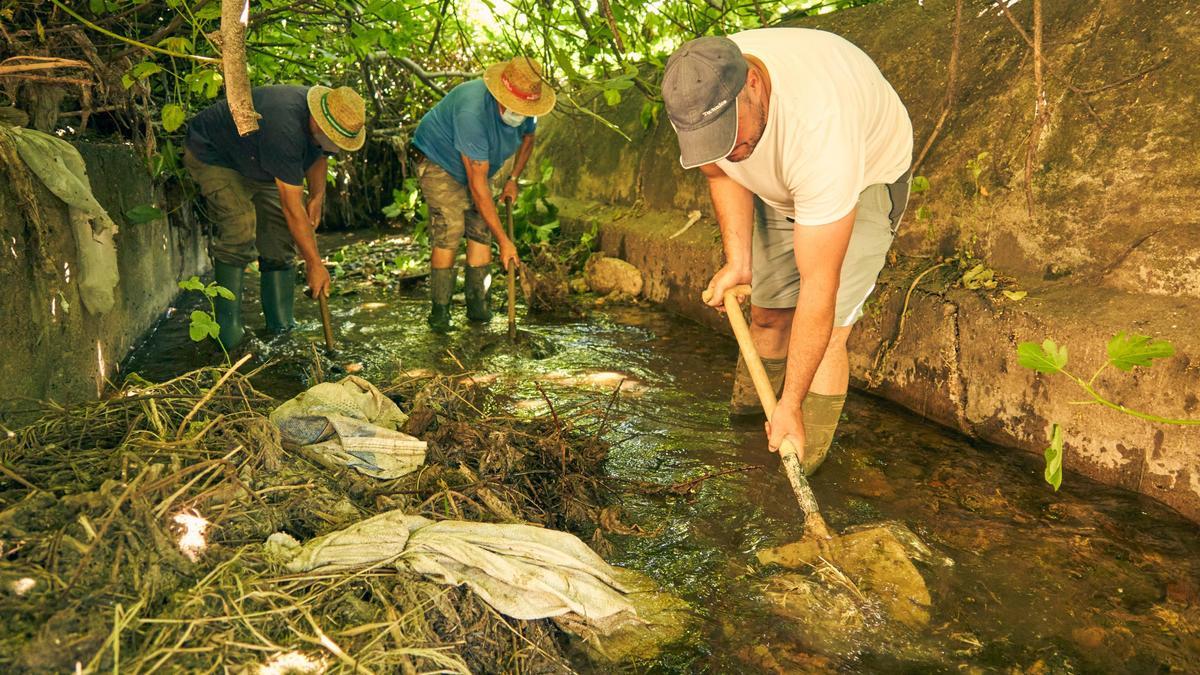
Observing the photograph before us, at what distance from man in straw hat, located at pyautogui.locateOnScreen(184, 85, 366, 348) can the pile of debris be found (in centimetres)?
214

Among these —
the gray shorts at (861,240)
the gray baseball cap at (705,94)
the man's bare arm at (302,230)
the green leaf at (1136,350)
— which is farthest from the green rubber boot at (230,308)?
the green leaf at (1136,350)

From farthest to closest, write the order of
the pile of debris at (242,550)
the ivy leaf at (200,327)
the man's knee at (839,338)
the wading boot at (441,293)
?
the wading boot at (441,293) → the ivy leaf at (200,327) → the man's knee at (839,338) → the pile of debris at (242,550)

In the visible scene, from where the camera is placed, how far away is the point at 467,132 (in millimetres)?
5285

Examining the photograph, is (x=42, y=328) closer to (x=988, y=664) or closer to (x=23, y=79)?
(x=23, y=79)

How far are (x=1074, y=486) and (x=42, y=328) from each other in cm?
417

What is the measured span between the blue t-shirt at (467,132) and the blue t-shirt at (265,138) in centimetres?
79

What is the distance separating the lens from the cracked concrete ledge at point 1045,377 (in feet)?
9.58

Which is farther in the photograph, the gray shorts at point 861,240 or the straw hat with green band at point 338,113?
the straw hat with green band at point 338,113

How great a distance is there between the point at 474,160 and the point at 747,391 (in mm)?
2548

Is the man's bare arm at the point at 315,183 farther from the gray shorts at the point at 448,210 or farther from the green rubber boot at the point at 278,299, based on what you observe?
the gray shorts at the point at 448,210

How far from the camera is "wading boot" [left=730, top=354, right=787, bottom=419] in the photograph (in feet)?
12.3

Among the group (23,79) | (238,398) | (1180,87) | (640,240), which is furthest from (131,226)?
(1180,87)

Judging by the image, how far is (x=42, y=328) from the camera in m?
3.30

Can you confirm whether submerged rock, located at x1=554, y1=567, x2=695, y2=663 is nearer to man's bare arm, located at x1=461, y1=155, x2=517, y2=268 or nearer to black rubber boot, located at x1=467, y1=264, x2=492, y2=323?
man's bare arm, located at x1=461, y1=155, x2=517, y2=268
